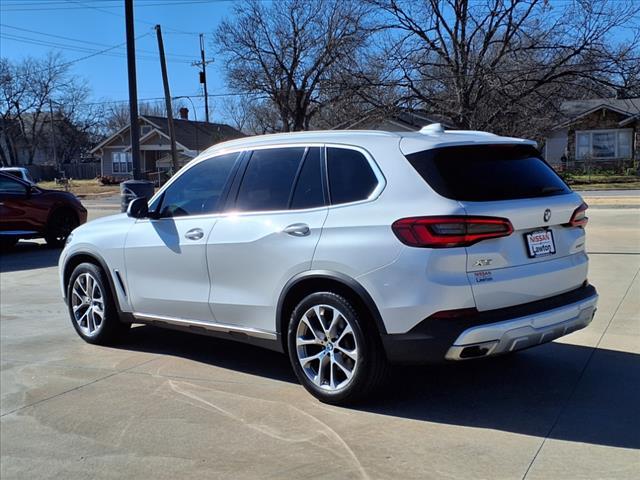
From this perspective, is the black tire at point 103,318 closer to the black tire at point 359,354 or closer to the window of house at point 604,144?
the black tire at point 359,354

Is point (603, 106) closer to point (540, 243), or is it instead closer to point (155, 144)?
point (155, 144)

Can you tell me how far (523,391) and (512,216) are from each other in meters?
1.38

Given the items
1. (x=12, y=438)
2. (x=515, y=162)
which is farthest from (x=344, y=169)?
(x=12, y=438)

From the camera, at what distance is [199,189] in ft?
18.0

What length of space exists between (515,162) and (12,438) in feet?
12.6

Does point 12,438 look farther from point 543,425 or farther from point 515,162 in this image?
point 515,162

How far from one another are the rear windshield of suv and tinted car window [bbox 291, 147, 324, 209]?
28.6 inches

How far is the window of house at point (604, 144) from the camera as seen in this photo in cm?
4198

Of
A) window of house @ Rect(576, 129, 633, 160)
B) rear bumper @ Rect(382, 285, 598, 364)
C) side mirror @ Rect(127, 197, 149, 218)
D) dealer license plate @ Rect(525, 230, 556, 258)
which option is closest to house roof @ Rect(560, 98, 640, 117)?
window of house @ Rect(576, 129, 633, 160)

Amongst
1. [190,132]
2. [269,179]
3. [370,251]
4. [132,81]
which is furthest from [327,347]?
[190,132]

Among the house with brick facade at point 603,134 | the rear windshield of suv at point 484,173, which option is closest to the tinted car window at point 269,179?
the rear windshield of suv at point 484,173

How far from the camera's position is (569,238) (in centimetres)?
450

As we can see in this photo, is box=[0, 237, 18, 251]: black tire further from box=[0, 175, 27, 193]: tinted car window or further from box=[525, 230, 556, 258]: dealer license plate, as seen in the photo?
box=[525, 230, 556, 258]: dealer license plate

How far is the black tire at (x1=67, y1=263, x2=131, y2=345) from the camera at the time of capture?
6133 mm
